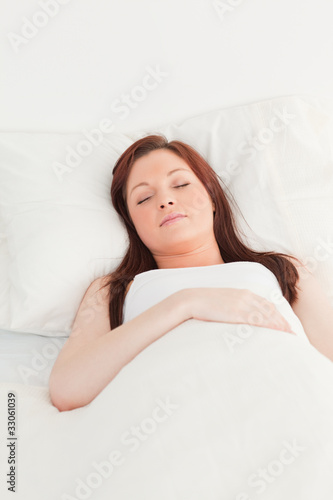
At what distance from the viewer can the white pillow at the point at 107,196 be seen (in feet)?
4.38

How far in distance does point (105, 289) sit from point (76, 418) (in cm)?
40

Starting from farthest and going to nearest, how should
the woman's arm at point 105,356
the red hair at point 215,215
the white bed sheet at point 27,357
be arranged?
the red hair at point 215,215, the white bed sheet at point 27,357, the woman's arm at point 105,356

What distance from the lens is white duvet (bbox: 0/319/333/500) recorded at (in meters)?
0.80

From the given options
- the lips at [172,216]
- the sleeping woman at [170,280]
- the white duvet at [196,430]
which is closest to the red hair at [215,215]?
the sleeping woman at [170,280]

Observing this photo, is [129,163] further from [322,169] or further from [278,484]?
[278,484]

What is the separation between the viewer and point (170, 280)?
1.27 m

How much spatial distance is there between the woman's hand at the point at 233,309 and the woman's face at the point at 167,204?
0.91 ft

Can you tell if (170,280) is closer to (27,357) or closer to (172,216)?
(172,216)

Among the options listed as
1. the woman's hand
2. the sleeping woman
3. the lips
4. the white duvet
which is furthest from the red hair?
the white duvet

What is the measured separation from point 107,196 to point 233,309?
2.00 ft

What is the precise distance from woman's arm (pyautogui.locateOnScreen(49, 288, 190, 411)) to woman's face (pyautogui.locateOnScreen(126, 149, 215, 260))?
28 centimetres

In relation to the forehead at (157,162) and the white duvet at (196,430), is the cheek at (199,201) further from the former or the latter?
the white duvet at (196,430)

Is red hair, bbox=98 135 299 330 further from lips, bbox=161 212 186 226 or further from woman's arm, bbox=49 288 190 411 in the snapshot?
woman's arm, bbox=49 288 190 411

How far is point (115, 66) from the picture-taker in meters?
1.71
